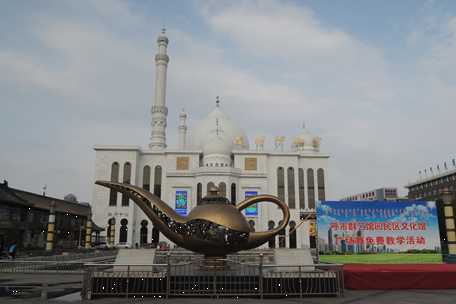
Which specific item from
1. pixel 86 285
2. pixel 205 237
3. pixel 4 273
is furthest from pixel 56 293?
pixel 4 273

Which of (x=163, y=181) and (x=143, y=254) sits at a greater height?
(x=163, y=181)

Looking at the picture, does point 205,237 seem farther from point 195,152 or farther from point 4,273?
point 195,152

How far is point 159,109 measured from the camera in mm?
47281

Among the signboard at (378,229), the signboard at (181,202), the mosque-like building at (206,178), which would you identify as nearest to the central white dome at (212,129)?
the mosque-like building at (206,178)

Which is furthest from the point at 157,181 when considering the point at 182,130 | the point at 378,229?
the point at 378,229

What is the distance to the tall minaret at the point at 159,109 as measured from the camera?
155ft

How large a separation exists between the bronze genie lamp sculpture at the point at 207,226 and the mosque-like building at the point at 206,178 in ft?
101

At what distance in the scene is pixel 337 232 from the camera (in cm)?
1633

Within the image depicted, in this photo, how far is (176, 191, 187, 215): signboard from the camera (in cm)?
4119

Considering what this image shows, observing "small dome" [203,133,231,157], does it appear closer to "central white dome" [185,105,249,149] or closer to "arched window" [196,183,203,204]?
"arched window" [196,183,203,204]

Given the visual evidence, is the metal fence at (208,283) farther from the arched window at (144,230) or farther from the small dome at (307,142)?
the small dome at (307,142)

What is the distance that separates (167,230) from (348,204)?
10.4 meters

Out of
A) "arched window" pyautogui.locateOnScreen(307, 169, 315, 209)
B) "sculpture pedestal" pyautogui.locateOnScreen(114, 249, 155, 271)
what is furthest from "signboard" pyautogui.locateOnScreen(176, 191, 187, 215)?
"sculpture pedestal" pyautogui.locateOnScreen(114, 249, 155, 271)

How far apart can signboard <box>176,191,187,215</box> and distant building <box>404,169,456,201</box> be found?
4833 centimetres
